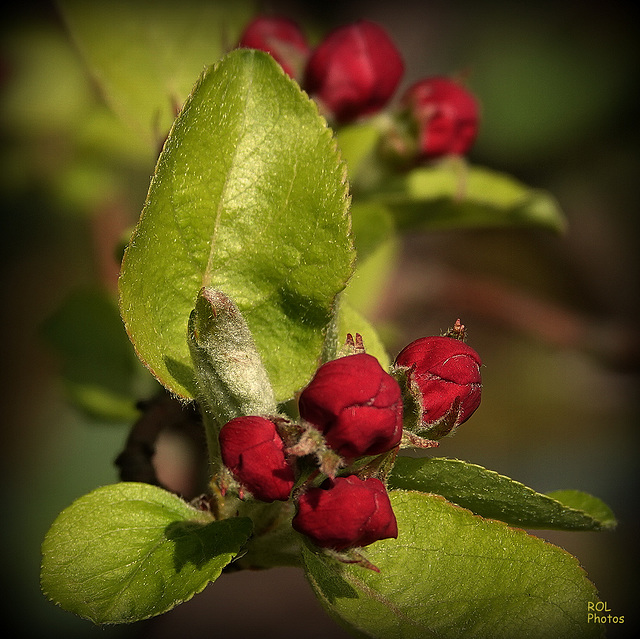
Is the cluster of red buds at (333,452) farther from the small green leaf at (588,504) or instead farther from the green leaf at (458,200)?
the green leaf at (458,200)

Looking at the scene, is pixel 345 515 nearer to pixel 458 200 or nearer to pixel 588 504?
pixel 588 504

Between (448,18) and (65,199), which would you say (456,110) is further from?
(448,18)

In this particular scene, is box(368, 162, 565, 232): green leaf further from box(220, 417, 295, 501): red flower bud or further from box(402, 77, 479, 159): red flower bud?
box(220, 417, 295, 501): red flower bud

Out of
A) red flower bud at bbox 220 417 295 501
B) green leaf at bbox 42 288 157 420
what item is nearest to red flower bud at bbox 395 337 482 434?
red flower bud at bbox 220 417 295 501

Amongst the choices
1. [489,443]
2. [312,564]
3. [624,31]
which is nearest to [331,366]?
[312,564]

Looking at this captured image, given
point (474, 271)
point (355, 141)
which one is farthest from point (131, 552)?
point (474, 271)

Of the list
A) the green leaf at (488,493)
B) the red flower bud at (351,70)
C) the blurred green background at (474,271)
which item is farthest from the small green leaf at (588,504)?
the blurred green background at (474,271)
